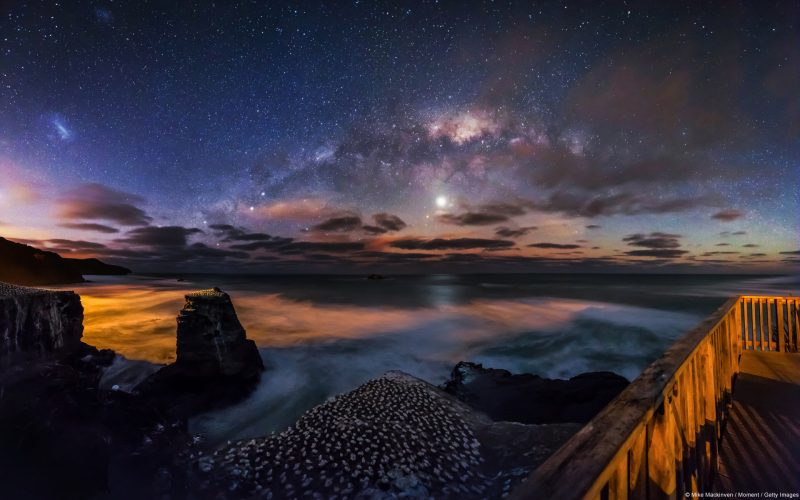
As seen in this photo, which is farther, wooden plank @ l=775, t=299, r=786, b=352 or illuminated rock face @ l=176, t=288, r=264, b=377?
illuminated rock face @ l=176, t=288, r=264, b=377

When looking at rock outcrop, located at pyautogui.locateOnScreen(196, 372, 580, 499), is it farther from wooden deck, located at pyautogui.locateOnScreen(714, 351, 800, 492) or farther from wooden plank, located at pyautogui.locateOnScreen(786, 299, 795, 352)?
wooden plank, located at pyautogui.locateOnScreen(786, 299, 795, 352)

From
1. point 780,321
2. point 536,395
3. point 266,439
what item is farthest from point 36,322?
point 780,321

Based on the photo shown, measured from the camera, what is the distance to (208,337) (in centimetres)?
1284

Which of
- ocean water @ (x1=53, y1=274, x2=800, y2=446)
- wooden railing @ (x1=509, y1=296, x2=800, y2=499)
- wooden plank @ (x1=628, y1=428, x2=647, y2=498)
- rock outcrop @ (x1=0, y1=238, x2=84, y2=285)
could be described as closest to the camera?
wooden railing @ (x1=509, y1=296, x2=800, y2=499)

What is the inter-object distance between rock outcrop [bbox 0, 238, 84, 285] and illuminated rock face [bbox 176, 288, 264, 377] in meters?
76.4

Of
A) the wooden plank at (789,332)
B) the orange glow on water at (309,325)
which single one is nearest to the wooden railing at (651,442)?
the wooden plank at (789,332)

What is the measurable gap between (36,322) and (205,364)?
5.40 metres

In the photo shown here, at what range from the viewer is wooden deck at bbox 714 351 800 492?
12.0 ft

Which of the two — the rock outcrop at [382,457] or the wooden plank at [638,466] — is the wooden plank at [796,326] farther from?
the wooden plank at [638,466]

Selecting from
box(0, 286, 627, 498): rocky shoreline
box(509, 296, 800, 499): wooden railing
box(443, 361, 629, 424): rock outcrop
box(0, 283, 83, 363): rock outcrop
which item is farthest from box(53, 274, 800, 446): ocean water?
box(509, 296, 800, 499): wooden railing

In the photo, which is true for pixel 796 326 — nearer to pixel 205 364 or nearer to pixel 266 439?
pixel 266 439

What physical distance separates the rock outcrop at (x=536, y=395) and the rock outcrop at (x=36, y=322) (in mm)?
14001

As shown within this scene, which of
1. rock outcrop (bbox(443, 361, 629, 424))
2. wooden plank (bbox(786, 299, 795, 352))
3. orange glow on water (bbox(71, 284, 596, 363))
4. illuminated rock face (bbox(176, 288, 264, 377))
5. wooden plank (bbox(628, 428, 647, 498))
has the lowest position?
orange glow on water (bbox(71, 284, 596, 363))

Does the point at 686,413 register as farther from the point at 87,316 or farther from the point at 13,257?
the point at 13,257
